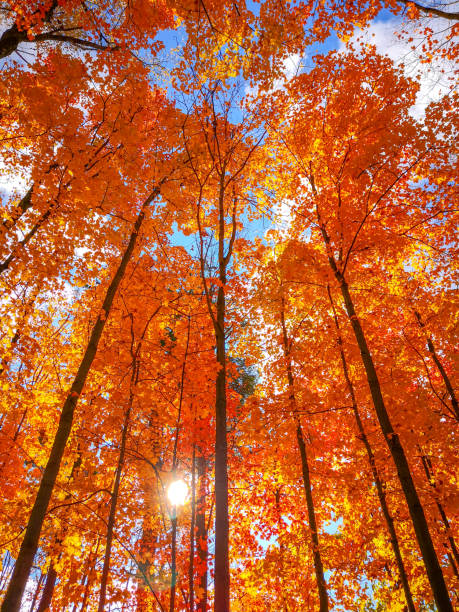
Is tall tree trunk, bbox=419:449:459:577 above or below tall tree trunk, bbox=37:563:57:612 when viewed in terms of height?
above

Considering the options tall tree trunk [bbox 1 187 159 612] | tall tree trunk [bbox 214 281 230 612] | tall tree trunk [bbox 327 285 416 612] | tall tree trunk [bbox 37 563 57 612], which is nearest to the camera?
tall tree trunk [bbox 214 281 230 612]

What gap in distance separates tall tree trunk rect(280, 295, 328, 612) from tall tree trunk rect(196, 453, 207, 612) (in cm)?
269

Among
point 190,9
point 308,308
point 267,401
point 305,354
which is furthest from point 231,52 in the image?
point 267,401

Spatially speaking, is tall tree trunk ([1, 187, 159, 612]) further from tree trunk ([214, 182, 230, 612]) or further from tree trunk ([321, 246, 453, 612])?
tree trunk ([321, 246, 453, 612])

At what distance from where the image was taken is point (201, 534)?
9.95 metres

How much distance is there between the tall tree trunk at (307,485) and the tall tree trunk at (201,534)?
269 cm

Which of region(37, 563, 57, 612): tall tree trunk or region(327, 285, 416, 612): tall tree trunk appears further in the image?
region(37, 563, 57, 612): tall tree trunk

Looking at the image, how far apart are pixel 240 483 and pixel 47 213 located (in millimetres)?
10322

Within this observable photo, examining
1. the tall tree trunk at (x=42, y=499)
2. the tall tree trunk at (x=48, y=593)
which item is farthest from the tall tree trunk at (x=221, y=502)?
the tall tree trunk at (x=48, y=593)

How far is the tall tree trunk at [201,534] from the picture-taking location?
8284 mm

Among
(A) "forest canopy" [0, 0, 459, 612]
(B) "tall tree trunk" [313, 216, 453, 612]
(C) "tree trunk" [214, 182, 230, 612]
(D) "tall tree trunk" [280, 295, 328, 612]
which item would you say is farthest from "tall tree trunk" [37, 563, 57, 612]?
(B) "tall tree trunk" [313, 216, 453, 612]

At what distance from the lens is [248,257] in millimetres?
9977

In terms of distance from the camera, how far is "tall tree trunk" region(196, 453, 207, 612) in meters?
8.28

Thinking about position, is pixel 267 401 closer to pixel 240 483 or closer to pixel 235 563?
pixel 240 483
